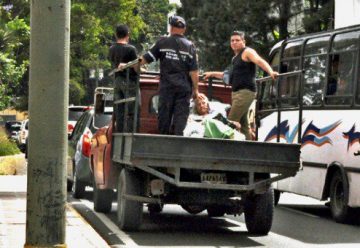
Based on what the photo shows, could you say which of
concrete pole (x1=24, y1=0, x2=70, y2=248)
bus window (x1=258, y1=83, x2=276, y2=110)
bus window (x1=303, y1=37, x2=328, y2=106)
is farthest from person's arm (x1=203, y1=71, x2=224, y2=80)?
concrete pole (x1=24, y1=0, x2=70, y2=248)

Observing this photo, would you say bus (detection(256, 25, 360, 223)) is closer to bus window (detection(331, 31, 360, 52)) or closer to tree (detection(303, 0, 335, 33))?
bus window (detection(331, 31, 360, 52))

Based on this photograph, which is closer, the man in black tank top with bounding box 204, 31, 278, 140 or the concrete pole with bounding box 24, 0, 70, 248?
the concrete pole with bounding box 24, 0, 70, 248

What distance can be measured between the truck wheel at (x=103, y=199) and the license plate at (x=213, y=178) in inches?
132

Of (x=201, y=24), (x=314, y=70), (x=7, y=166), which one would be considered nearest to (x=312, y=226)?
(x=314, y=70)

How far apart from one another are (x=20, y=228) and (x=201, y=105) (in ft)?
9.01

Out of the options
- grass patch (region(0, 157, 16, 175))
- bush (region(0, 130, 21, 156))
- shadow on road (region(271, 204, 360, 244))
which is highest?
shadow on road (region(271, 204, 360, 244))

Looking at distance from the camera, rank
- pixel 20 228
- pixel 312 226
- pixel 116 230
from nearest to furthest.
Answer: pixel 20 228 < pixel 116 230 < pixel 312 226

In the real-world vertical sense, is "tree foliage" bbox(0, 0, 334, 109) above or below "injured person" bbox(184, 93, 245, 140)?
above

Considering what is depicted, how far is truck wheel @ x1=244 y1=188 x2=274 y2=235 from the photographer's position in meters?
11.7

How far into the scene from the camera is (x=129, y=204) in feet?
37.9

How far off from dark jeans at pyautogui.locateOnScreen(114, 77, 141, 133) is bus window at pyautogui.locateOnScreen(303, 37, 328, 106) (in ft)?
12.4

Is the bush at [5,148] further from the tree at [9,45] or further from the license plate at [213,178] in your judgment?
the license plate at [213,178]

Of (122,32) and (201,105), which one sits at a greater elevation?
(122,32)

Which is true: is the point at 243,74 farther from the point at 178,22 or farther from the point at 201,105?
the point at 178,22
